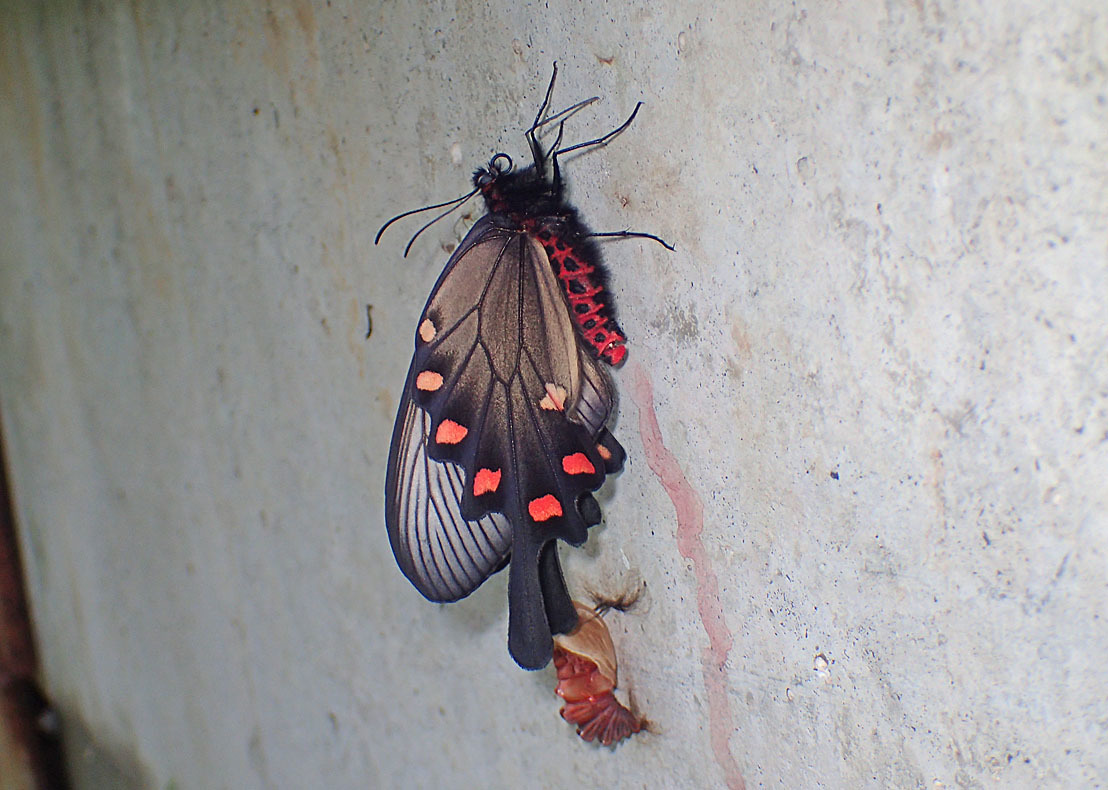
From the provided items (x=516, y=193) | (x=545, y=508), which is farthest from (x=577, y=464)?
(x=516, y=193)

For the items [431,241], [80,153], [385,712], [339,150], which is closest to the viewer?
[431,241]

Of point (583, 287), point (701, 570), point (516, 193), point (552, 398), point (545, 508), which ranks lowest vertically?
point (701, 570)

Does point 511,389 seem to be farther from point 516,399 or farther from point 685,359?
point 685,359

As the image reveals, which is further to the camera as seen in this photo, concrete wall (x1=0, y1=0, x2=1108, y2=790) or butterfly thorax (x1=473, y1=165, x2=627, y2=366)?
butterfly thorax (x1=473, y1=165, x2=627, y2=366)

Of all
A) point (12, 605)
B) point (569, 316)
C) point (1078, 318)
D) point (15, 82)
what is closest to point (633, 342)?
point (569, 316)

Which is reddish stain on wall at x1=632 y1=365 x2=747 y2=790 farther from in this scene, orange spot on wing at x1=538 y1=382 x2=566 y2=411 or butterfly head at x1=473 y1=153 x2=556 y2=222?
butterfly head at x1=473 y1=153 x2=556 y2=222

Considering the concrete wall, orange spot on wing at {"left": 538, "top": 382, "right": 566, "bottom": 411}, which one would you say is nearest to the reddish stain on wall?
the concrete wall

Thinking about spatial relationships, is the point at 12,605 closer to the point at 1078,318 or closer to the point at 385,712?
the point at 385,712
